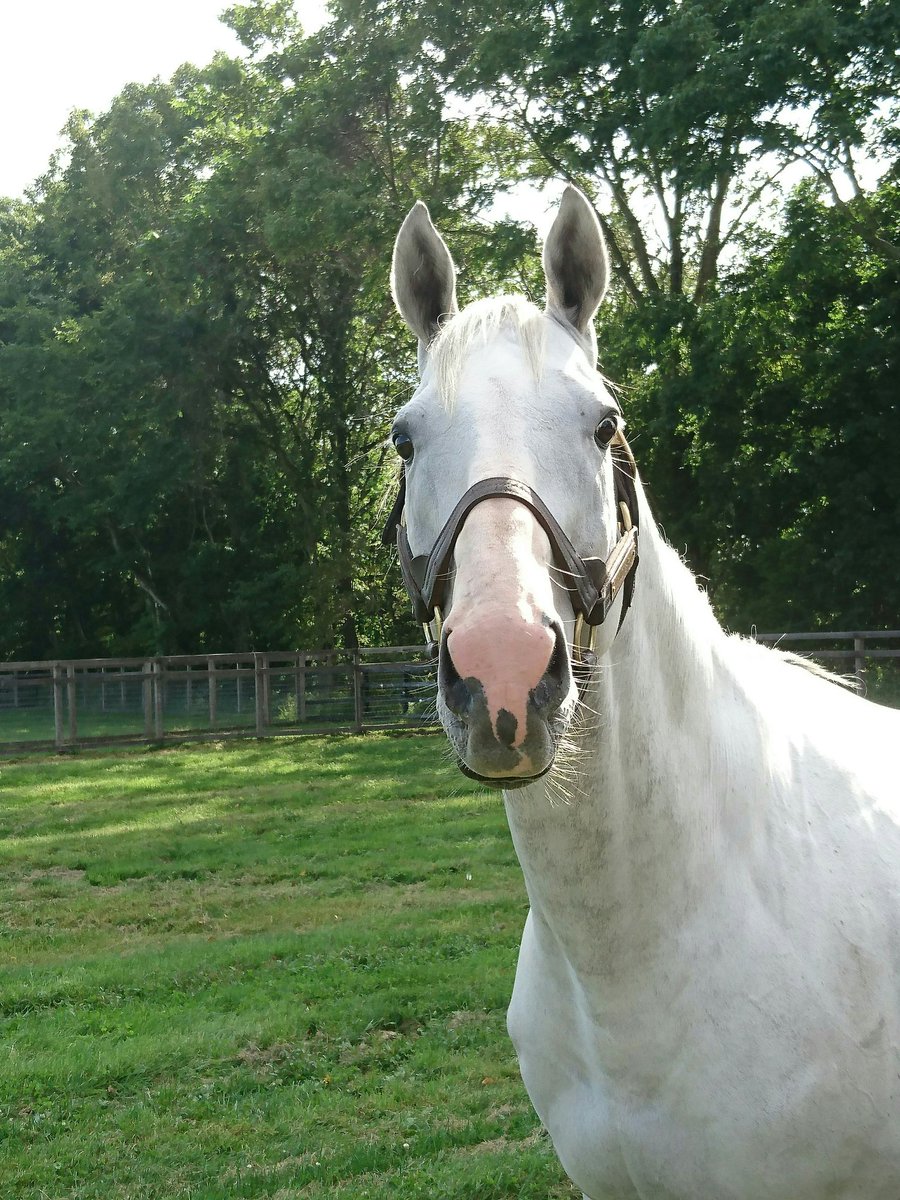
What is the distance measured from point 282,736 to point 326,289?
37.8 feet

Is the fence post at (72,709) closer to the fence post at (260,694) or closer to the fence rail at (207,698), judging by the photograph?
the fence rail at (207,698)

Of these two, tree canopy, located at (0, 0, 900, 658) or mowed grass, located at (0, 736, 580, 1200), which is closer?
mowed grass, located at (0, 736, 580, 1200)

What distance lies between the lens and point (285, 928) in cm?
678

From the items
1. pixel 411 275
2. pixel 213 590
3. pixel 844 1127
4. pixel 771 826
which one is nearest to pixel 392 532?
pixel 411 275

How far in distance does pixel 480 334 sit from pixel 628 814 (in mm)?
899

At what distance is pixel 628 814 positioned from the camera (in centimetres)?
198

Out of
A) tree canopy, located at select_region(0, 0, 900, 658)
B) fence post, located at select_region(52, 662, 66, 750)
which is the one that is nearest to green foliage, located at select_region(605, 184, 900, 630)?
tree canopy, located at select_region(0, 0, 900, 658)

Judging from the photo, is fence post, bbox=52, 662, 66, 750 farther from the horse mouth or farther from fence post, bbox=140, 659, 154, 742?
the horse mouth

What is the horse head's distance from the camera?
1.53 metres

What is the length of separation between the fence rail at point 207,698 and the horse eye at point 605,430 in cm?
1488

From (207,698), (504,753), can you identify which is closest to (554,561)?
(504,753)

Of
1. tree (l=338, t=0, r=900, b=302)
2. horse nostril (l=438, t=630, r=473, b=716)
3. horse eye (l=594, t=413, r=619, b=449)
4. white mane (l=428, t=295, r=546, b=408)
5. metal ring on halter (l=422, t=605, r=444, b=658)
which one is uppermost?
tree (l=338, t=0, r=900, b=302)

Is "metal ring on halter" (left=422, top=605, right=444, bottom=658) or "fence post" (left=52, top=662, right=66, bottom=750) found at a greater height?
"metal ring on halter" (left=422, top=605, right=444, bottom=658)

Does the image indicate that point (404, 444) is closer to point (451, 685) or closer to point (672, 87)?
point (451, 685)
